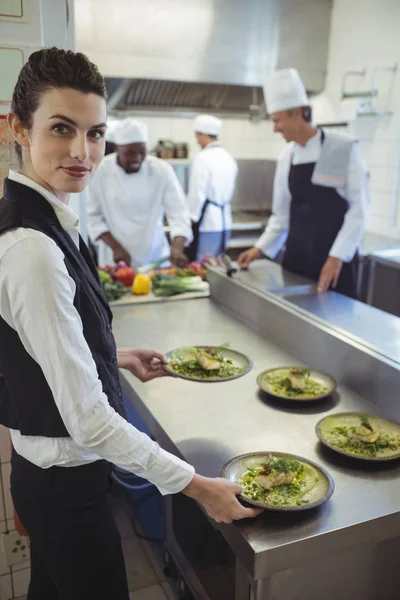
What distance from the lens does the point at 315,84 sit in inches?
197

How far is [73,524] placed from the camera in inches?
45.4

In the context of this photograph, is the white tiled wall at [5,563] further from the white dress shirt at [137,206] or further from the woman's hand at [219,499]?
the white dress shirt at [137,206]

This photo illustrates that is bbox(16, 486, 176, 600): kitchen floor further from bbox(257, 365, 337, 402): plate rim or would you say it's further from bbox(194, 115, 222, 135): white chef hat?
bbox(194, 115, 222, 135): white chef hat

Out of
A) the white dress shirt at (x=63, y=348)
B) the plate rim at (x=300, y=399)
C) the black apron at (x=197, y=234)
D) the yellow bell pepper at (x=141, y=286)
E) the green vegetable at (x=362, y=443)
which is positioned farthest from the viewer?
the black apron at (x=197, y=234)

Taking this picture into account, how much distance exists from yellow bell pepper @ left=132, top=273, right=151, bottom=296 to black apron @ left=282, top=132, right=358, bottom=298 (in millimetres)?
778

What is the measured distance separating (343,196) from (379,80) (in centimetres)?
193

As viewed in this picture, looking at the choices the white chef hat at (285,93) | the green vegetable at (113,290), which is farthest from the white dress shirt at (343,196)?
the green vegetable at (113,290)

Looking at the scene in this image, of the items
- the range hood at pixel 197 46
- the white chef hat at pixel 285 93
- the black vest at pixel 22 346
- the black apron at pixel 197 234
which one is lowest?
the black apron at pixel 197 234

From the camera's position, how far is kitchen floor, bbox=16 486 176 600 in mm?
2055

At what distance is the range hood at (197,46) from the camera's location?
4.27 metres

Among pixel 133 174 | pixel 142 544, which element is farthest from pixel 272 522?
pixel 133 174

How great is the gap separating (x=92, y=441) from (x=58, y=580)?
0.40 m

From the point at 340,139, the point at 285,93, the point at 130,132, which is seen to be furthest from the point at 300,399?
the point at 130,132

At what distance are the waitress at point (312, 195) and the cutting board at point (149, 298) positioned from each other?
0.27 metres
